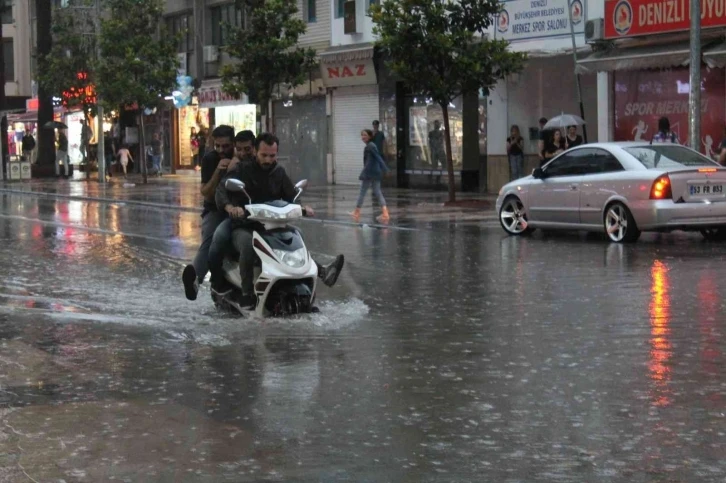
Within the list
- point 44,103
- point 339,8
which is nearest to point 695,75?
point 339,8

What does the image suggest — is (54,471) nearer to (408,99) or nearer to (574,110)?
(574,110)

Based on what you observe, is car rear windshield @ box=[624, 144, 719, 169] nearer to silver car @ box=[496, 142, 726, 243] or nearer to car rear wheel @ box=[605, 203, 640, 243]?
silver car @ box=[496, 142, 726, 243]

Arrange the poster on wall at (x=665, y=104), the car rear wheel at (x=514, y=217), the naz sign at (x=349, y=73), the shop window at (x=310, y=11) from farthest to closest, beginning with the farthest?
the shop window at (x=310, y=11) → the naz sign at (x=349, y=73) → the poster on wall at (x=665, y=104) → the car rear wheel at (x=514, y=217)

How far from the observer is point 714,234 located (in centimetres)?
1900

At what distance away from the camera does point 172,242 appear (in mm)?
19391

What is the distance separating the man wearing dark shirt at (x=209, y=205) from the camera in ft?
36.1

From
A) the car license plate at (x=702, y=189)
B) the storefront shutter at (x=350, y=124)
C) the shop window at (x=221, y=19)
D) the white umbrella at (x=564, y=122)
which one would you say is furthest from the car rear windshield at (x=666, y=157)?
the shop window at (x=221, y=19)

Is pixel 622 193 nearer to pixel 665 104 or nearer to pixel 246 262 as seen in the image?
pixel 246 262

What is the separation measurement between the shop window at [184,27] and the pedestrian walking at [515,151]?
2036cm

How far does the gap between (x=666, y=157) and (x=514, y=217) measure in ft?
9.66

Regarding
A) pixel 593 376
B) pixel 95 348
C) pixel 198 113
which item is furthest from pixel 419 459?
pixel 198 113

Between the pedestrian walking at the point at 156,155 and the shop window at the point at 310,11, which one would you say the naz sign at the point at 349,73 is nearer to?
the shop window at the point at 310,11

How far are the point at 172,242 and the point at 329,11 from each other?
21.5m

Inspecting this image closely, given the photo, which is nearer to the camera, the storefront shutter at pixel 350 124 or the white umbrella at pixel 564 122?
the white umbrella at pixel 564 122
